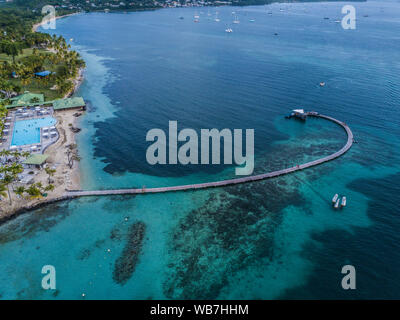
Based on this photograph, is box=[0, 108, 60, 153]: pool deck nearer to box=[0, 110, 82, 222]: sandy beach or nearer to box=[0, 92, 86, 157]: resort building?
box=[0, 92, 86, 157]: resort building

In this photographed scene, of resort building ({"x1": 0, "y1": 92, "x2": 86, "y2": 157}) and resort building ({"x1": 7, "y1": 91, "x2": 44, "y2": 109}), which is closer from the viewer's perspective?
resort building ({"x1": 0, "y1": 92, "x2": 86, "y2": 157})

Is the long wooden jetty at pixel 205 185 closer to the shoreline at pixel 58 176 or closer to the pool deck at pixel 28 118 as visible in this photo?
the shoreline at pixel 58 176

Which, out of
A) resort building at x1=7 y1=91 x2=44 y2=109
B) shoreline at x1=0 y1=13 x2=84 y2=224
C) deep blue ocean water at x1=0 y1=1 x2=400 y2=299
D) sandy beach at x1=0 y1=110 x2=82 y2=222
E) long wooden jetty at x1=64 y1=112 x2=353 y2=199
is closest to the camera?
deep blue ocean water at x1=0 y1=1 x2=400 y2=299

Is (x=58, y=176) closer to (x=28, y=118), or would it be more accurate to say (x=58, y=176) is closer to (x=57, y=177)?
(x=57, y=177)

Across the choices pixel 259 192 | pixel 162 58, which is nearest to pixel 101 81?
pixel 162 58

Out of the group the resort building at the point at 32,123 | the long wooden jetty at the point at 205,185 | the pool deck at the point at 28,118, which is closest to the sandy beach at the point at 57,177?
the pool deck at the point at 28,118

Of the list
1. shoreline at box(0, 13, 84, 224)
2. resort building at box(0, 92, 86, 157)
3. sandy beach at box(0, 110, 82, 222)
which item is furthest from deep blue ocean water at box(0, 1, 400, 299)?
resort building at box(0, 92, 86, 157)

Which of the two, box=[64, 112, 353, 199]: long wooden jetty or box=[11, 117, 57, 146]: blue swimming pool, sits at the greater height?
box=[11, 117, 57, 146]: blue swimming pool
